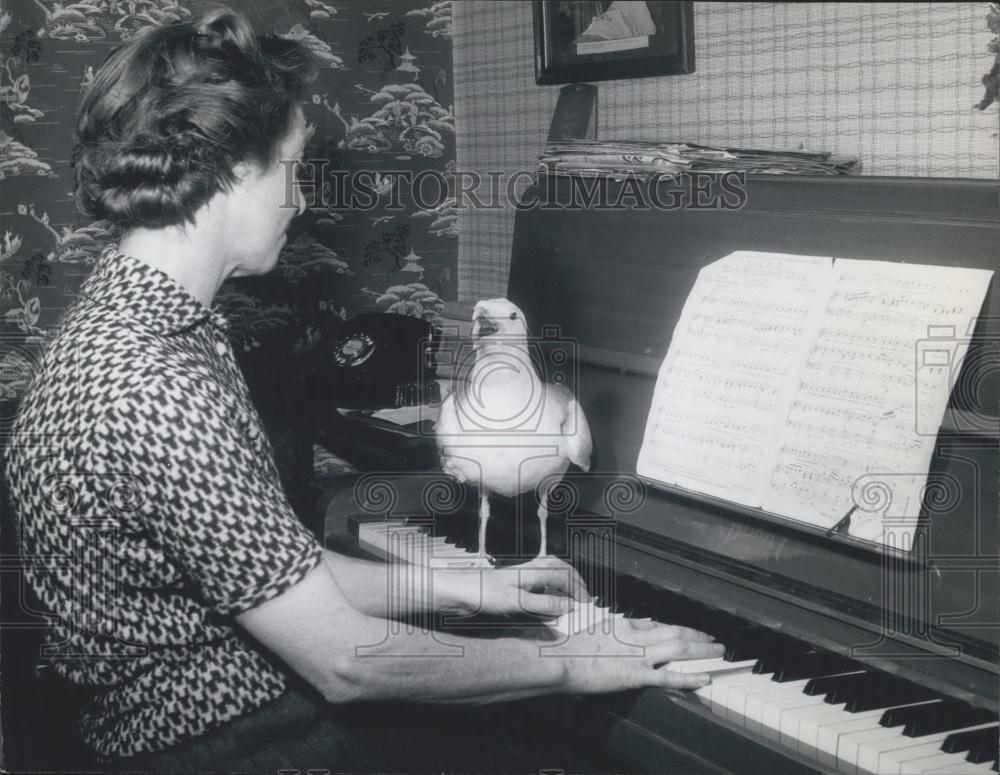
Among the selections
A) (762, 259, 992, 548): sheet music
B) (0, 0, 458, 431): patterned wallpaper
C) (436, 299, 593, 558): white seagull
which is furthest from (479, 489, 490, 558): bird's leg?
(0, 0, 458, 431): patterned wallpaper

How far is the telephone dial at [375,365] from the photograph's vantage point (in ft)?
6.88

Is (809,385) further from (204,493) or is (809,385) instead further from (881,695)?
(204,493)

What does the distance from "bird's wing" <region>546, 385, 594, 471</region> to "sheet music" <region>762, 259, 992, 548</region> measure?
1.08 feet

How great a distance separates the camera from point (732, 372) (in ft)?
4.69

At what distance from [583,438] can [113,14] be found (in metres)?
1.91

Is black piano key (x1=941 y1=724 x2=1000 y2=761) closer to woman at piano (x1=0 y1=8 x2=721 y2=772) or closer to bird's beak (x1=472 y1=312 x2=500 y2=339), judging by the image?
woman at piano (x1=0 y1=8 x2=721 y2=772)

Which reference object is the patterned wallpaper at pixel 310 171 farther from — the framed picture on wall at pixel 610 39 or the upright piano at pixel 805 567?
the upright piano at pixel 805 567

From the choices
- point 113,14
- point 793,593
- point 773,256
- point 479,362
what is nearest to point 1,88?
point 113,14

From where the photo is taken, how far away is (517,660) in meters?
1.24

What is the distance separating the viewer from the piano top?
1.17 m

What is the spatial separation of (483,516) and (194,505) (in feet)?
2.06

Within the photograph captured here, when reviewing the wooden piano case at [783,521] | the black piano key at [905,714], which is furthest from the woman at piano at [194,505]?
the black piano key at [905,714]

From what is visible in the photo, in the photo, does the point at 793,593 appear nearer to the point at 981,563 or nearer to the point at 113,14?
the point at 981,563

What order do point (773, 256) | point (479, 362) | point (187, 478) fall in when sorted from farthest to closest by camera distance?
point (479, 362), point (773, 256), point (187, 478)
